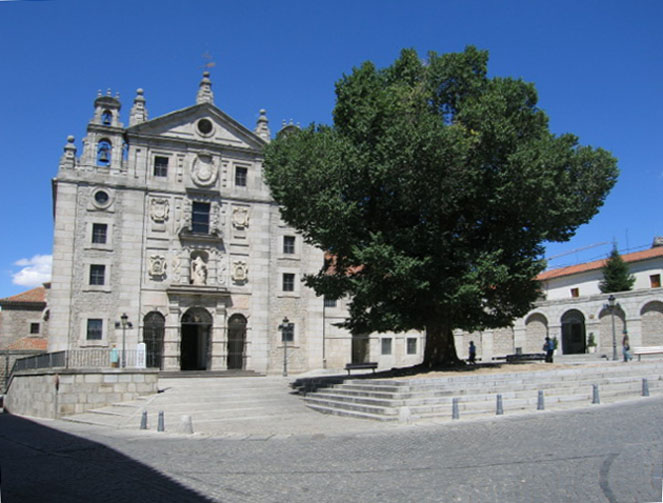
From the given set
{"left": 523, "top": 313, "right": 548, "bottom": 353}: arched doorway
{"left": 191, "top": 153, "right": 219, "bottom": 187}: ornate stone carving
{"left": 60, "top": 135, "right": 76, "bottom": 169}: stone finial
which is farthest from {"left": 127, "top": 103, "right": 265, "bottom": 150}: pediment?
{"left": 523, "top": 313, "right": 548, "bottom": 353}: arched doorway

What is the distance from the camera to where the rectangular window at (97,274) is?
3619 cm

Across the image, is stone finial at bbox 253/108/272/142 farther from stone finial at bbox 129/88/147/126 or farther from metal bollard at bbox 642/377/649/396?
metal bollard at bbox 642/377/649/396

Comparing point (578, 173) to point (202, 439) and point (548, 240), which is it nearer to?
point (548, 240)

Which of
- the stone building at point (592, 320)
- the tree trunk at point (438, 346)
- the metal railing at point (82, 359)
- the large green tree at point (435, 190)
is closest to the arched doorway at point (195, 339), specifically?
the metal railing at point (82, 359)

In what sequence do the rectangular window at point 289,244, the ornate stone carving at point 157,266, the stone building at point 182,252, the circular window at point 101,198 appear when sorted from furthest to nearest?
the rectangular window at point 289,244
the ornate stone carving at point 157,266
the circular window at point 101,198
the stone building at point 182,252

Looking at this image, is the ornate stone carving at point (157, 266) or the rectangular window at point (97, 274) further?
the ornate stone carving at point (157, 266)

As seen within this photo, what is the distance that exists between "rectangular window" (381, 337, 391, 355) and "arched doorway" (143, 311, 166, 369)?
15.3 m

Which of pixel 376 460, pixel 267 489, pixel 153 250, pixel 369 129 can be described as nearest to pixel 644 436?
pixel 376 460

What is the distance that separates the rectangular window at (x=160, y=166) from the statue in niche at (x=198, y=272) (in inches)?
233

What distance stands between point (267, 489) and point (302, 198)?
15133mm

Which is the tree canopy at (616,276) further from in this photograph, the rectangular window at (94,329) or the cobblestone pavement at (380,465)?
the rectangular window at (94,329)

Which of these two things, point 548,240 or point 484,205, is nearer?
point 484,205

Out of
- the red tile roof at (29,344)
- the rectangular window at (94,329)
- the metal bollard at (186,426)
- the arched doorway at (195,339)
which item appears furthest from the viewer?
the red tile roof at (29,344)

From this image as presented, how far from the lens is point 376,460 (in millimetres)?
12133
